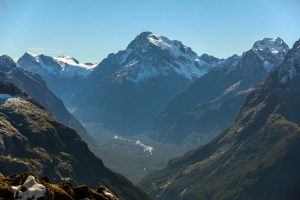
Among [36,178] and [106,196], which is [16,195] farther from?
[106,196]

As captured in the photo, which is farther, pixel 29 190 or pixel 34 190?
pixel 34 190

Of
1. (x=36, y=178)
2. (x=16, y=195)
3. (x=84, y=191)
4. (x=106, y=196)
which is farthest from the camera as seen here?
(x=106, y=196)

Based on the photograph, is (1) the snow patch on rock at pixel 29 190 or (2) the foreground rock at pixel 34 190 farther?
(1) the snow patch on rock at pixel 29 190

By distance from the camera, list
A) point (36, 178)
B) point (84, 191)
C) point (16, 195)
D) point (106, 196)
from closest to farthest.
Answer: point (16, 195) → point (36, 178) → point (84, 191) → point (106, 196)

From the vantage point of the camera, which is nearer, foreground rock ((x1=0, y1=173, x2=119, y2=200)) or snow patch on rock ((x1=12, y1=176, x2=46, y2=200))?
foreground rock ((x1=0, y1=173, x2=119, y2=200))

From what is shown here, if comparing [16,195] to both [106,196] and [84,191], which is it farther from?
[106,196]

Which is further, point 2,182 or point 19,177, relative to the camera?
point 19,177

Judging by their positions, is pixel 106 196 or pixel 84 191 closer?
pixel 84 191

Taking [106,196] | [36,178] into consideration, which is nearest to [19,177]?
[36,178]

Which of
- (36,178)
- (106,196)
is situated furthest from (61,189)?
(106,196)
